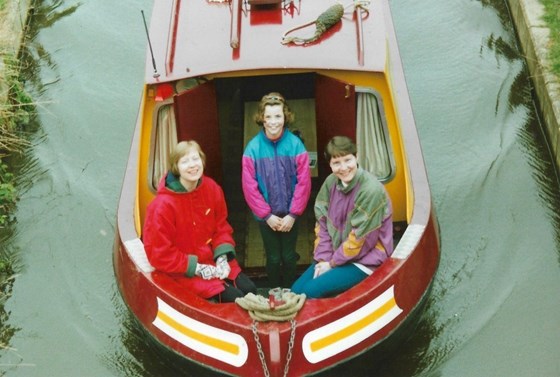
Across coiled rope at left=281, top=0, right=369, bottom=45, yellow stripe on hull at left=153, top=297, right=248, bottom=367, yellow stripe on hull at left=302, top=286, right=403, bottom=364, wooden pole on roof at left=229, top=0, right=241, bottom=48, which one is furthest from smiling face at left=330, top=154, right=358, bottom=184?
wooden pole on roof at left=229, top=0, right=241, bottom=48

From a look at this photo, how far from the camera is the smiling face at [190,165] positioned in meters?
5.15

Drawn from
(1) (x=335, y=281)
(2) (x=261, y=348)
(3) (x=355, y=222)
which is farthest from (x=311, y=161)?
(2) (x=261, y=348)

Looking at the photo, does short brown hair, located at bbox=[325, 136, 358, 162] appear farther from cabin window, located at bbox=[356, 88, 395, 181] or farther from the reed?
the reed

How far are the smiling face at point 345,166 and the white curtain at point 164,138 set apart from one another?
1518 mm

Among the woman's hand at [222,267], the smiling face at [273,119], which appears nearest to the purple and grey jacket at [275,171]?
the smiling face at [273,119]

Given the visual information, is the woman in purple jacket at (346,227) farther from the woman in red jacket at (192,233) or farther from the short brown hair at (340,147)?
the woman in red jacket at (192,233)

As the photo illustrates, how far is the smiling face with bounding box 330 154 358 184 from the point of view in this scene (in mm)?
5062

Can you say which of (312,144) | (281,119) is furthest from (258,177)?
(312,144)

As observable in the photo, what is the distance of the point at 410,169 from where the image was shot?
234 inches

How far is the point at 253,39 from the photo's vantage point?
6.10 meters

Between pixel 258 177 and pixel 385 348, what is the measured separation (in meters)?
1.35

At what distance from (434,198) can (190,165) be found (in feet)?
9.85

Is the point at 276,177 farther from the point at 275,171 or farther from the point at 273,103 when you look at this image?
the point at 273,103

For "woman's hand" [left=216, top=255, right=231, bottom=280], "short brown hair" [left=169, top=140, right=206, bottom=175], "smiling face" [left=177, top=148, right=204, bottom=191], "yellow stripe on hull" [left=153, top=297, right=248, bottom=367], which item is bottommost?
"yellow stripe on hull" [left=153, top=297, right=248, bottom=367]
